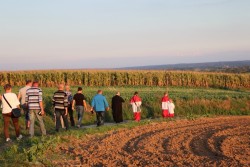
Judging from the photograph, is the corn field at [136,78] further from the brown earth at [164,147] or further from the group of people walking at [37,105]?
the brown earth at [164,147]

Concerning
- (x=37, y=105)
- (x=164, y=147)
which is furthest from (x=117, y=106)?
(x=164, y=147)

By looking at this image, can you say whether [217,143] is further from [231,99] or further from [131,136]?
[231,99]

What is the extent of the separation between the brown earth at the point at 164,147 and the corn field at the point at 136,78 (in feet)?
98.7

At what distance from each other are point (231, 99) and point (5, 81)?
25735mm

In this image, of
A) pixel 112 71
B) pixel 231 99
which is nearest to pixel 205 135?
pixel 231 99

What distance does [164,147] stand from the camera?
44.0ft

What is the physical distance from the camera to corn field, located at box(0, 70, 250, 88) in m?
47.8

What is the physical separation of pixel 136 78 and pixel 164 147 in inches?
1418

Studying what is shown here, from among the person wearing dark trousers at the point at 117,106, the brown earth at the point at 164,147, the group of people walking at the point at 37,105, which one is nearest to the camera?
the brown earth at the point at 164,147

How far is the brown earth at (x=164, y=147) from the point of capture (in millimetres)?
11352

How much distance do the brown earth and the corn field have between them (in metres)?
30.1

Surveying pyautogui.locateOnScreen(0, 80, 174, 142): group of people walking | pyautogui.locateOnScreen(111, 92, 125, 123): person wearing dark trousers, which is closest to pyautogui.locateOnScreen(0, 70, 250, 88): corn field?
pyautogui.locateOnScreen(0, 80, 174, 142): group of people walking

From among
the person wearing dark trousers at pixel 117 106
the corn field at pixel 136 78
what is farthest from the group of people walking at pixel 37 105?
the corn field at pixel 136 78

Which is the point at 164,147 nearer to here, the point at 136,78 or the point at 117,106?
the point at 117,106
